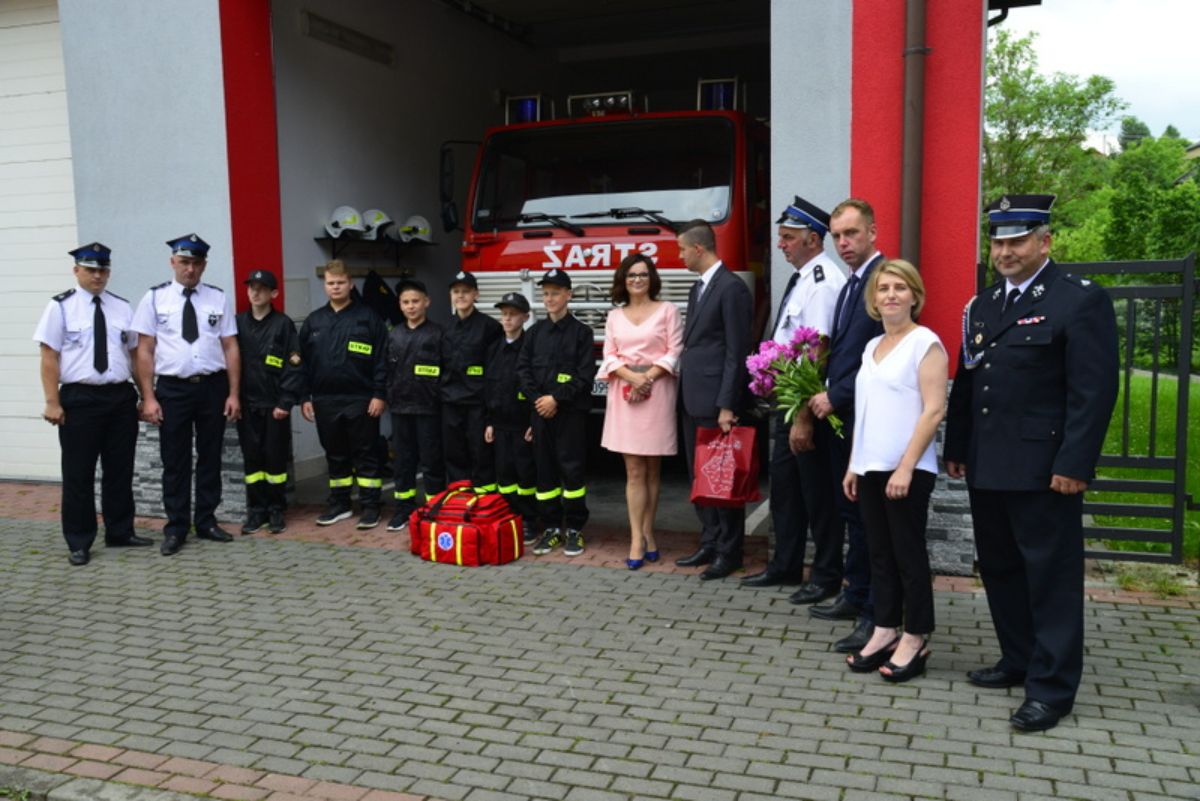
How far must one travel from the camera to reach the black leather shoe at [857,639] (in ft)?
16.4

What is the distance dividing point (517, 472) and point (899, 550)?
320 centimetres

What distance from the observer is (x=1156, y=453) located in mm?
8594

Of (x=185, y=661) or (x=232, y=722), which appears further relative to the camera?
(x=185, y=661)

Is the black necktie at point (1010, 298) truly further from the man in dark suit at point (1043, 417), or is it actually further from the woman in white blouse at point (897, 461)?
the woman in white blouse at point (897, 461)

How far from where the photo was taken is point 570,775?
386cm

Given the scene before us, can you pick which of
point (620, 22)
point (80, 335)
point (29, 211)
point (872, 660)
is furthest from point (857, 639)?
point (620, 22)

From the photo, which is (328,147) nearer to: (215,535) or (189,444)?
(189,444)

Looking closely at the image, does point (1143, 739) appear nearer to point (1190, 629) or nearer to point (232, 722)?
point (1190, 629)

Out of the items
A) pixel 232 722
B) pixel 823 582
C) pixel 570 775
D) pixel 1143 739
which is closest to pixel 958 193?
pixel 823 582

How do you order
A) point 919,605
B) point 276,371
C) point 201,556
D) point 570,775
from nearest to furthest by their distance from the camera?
point 570,775, point 919,605, point 201,556, point 276,371

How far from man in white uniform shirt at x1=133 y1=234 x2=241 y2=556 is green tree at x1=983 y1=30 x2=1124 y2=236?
31.6m

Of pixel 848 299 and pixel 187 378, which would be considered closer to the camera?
pixel 848 299

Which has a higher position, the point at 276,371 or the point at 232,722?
the point at 276,371

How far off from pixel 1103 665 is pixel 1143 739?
825 mm
